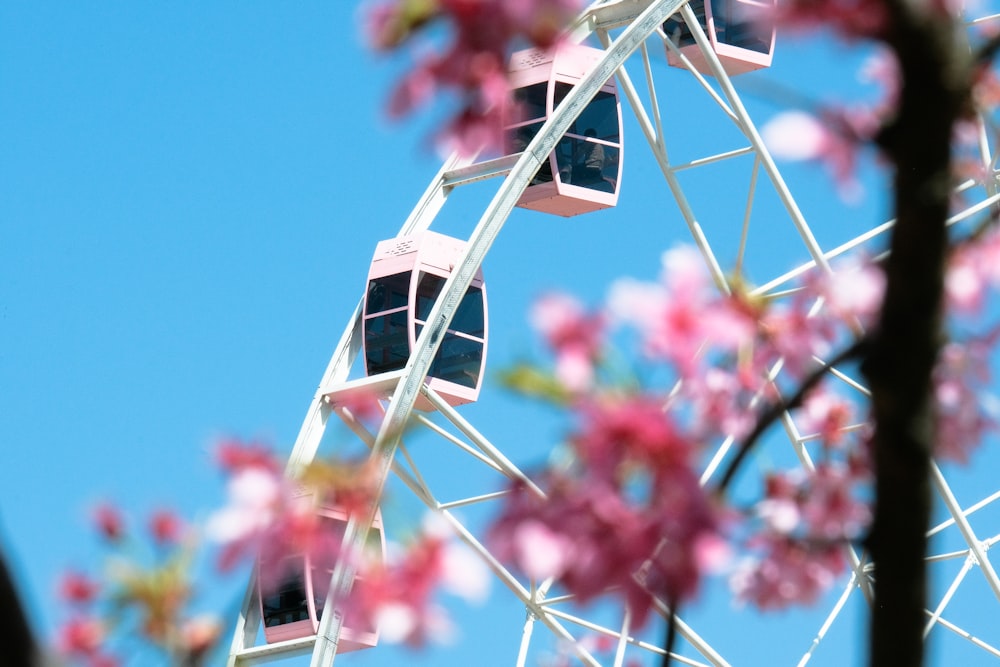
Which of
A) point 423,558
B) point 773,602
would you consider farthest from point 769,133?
point 773,602

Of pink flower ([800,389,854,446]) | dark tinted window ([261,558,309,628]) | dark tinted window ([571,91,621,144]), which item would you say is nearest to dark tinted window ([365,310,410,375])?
dark tinted window ([261,558,309,628])

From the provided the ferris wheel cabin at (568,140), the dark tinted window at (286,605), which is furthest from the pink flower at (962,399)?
the ferris wheel cabin at (568,140)

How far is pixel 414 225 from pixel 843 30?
16.7m

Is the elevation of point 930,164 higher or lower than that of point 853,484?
higher

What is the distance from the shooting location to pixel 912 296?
2.11m

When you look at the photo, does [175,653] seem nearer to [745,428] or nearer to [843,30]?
[745,428]

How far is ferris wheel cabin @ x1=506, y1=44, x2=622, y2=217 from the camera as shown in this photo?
18.1 m

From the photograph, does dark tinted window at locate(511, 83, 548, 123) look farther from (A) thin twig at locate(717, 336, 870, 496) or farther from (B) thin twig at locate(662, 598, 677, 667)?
(A) thin twig at locate(717, 336, 870, 496)

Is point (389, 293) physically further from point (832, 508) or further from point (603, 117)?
point (832, 508)


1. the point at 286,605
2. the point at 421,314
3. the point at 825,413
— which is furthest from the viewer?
the point at 421,314

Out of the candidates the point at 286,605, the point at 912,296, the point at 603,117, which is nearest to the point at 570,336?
the point at 912,296

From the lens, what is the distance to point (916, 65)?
2.10 m

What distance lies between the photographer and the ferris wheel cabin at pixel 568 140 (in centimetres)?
1811

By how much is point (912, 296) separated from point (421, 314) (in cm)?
1642
